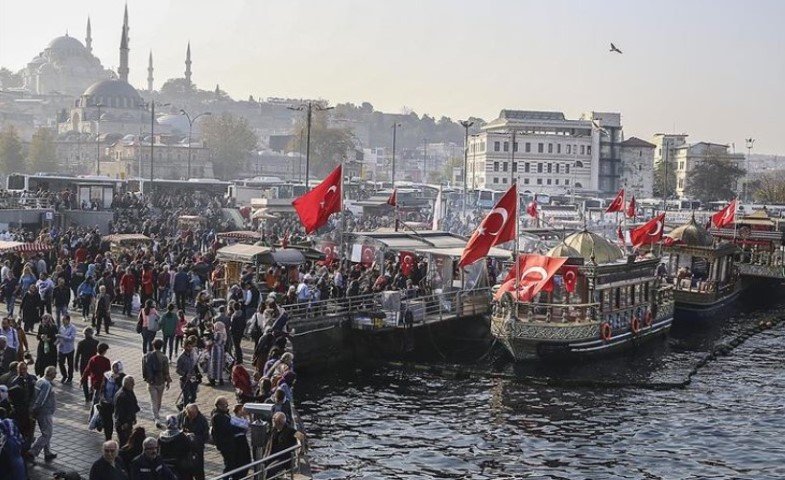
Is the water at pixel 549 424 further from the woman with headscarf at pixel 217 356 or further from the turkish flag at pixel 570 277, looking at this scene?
the woman with headscarf at pixel 217 356

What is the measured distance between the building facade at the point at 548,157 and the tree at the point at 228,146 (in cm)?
4038

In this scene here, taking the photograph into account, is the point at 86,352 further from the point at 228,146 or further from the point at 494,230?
the point at 228,146

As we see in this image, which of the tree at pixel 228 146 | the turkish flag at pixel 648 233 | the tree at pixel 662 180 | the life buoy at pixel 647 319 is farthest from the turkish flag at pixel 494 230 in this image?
the tree at pixel 228 146

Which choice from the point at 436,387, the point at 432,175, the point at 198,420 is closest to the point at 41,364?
the point at 198,420

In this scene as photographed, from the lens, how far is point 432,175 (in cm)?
17888

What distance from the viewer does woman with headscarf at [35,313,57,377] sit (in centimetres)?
1697

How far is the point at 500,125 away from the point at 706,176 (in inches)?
952

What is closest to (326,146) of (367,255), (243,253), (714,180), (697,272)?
(714,180)

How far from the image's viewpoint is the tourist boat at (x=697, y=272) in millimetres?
36594

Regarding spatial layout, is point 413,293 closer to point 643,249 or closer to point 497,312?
point 497,312

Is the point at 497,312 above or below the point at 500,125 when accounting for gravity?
below

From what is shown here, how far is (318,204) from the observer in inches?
1046

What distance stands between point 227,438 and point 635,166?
108 meters

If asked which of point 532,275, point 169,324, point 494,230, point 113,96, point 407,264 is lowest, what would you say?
point 169,324
